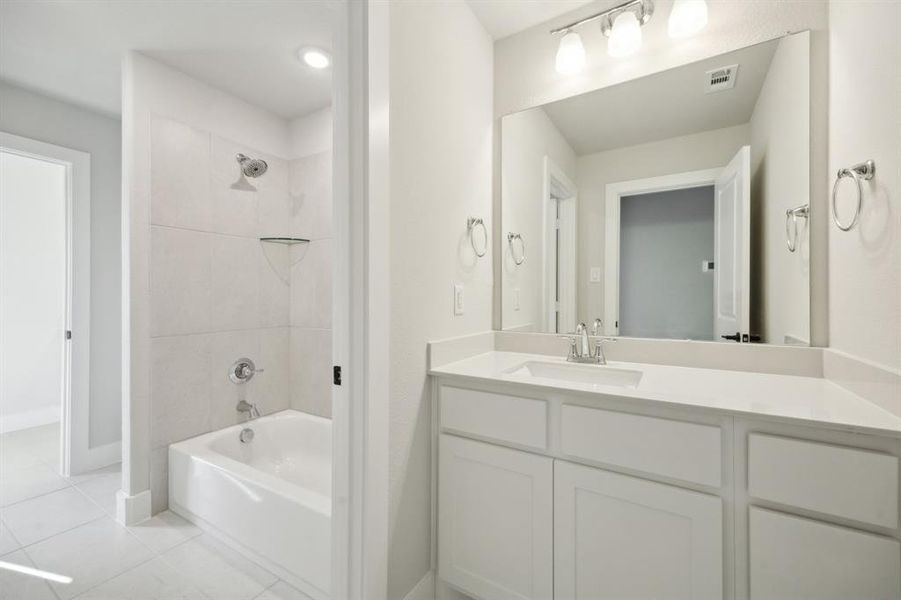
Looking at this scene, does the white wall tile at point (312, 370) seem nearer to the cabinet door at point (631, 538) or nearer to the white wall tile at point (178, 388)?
the white wall tile at point (178, 388)

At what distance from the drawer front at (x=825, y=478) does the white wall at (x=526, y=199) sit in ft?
3.18

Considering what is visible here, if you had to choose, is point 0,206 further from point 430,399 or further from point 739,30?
point 739,30

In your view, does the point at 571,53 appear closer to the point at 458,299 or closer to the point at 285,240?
the point at 458,299

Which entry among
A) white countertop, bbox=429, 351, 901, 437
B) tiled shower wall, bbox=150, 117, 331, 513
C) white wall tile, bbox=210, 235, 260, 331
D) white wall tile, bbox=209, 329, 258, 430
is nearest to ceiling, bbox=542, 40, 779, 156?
white countertop, bbox=429, 351, 901, 437

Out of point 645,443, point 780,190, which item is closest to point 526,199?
point 780,190

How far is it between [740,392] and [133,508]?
Result: 2.66 m

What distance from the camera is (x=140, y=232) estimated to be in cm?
195

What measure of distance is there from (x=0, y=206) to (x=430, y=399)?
425cm

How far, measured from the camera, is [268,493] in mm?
1587

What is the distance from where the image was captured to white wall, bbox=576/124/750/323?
1.47 meters

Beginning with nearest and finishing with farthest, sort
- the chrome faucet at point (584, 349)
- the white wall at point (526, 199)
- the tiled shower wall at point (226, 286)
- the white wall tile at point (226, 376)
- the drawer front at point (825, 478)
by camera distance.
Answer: the drawer front at point (825, 478), the chrome faucet at point (584, 349), the white wall at point (526, 199), the tiled shower wall at point (226, 286), the white wall tile at point (226, 376)

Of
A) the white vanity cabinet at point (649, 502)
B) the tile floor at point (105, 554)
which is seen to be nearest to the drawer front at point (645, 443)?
the white vanity cabinet at point (649, 502)

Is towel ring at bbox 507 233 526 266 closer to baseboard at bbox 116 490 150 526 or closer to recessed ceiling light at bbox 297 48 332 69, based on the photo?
recessed ceiling light at bbox 297 48 332 69

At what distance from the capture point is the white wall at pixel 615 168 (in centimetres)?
147
